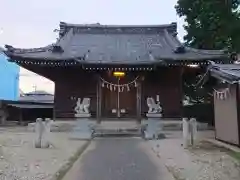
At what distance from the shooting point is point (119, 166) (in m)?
8.18

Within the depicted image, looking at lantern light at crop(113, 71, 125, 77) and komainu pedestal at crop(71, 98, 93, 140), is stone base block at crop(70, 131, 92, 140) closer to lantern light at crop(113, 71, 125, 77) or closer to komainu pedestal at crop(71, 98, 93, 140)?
komainu pedestal at crop(71, 98, 93, 140)

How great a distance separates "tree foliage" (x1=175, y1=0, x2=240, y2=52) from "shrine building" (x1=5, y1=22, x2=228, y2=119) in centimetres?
142

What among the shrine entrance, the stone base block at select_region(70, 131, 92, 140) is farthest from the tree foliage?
the stone base block at select_region(70, 131, 92, 140)

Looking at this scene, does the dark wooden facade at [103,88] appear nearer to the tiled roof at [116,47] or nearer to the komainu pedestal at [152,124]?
the tiled roof at [116,47]

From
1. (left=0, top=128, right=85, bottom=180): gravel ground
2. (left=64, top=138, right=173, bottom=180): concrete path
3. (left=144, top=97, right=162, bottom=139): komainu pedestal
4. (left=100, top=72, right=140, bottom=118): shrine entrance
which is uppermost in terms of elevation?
(left=100, top=72, right=140, bottom=118): shrine entrance

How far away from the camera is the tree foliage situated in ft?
54.0

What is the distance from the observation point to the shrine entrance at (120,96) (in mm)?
21016

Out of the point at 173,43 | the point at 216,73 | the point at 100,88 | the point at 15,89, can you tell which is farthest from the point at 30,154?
the point at 15,89

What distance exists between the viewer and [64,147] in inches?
466

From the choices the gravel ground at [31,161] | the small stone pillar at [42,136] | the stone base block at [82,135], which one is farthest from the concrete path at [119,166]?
the stone base block at [82,135]

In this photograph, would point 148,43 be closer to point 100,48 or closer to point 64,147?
point 100,48

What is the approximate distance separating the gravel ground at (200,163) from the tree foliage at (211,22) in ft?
23.1

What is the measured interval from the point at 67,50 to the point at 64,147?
1158cm

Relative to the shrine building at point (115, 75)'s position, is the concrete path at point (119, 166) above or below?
below
